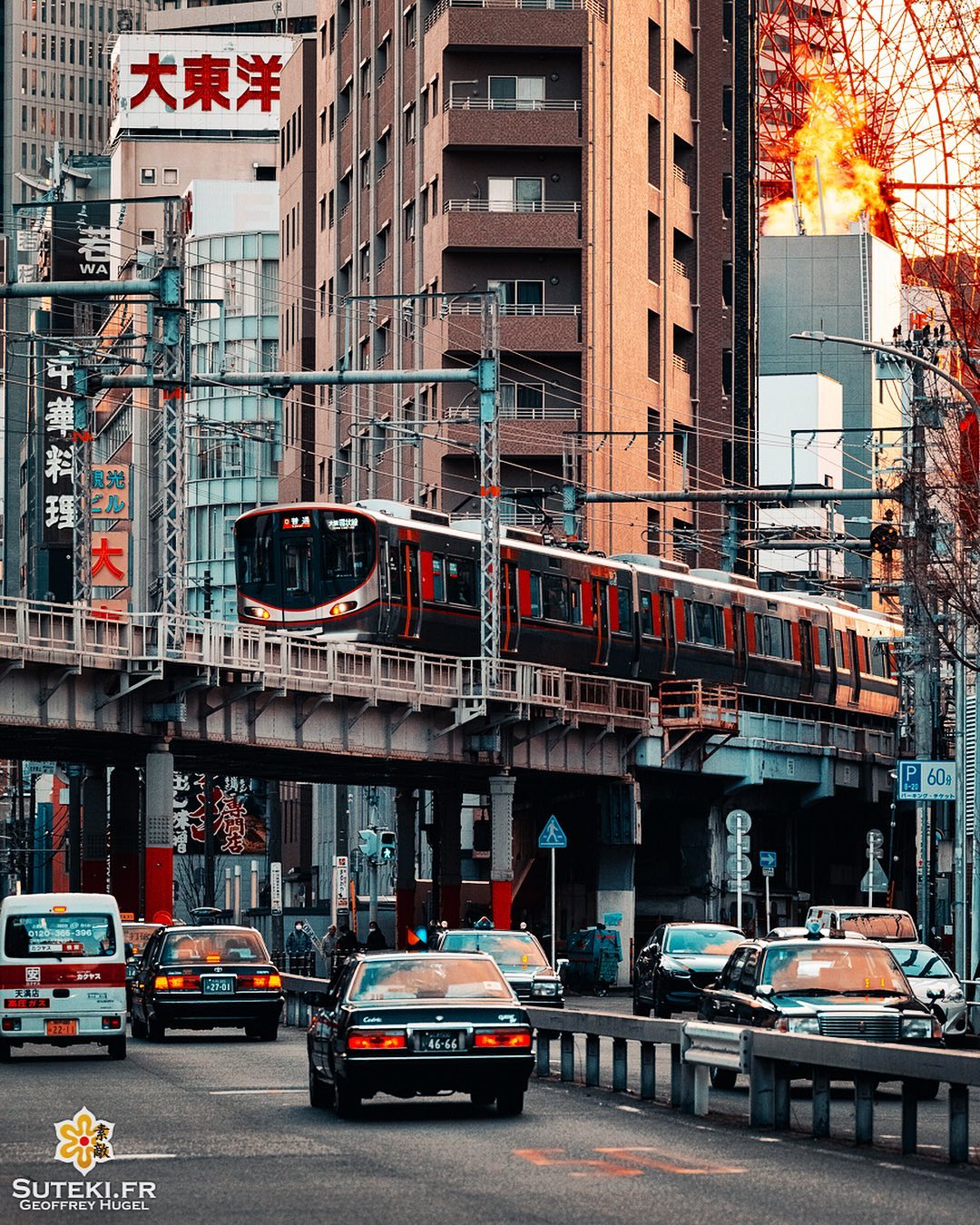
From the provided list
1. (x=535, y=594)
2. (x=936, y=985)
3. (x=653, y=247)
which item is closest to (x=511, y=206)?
(x=653, y=247)

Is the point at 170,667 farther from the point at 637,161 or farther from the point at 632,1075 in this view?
the point at 637,161

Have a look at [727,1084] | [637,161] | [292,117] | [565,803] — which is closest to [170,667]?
[565,803]

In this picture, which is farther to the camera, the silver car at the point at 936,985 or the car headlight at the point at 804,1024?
the silver car at the point at 936,985

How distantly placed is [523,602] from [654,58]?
41.7 m

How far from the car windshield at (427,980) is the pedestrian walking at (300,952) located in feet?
124

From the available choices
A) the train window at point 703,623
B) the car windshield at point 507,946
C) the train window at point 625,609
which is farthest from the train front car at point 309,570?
the car windshield at point 507,946

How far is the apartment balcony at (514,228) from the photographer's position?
89250 mm

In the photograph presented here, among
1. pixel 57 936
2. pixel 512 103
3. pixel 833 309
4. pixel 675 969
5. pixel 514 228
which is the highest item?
pixel 512 103

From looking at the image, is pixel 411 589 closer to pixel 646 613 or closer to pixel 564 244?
pixel 646 613

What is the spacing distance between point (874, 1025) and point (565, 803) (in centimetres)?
5360

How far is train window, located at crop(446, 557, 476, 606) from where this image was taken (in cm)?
5716

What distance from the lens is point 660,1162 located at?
16297 mm

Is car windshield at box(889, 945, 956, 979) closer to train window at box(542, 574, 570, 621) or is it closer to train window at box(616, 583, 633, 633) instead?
train window at box(542, 574, 570, 621)

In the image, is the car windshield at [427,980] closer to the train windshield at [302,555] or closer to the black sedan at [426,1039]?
the black sedan at [426,1039]
